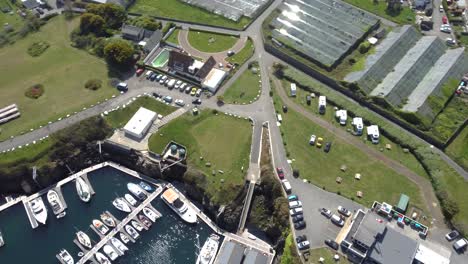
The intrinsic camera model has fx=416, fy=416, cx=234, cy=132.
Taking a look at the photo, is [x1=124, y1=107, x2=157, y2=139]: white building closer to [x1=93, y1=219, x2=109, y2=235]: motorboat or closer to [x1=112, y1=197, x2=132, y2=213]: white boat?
[x1=112, y1=197, x2=132, y2=213]: white boat

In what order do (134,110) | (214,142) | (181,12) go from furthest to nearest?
(181,12)
(134,110)
(214,142)

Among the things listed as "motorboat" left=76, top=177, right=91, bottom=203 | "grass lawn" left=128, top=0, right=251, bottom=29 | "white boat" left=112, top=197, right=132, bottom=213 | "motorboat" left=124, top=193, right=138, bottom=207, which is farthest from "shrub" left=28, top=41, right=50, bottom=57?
"motorboat" left=124, top=193, right=138, bottom=207

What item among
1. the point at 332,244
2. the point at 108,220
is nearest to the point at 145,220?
the point at 108,220

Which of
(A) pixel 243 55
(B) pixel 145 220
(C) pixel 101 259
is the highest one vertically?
(A) pixel 243 55

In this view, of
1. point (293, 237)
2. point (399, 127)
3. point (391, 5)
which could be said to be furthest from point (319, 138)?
point (391, 5)

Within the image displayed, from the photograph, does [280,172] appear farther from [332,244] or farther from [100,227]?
[100,227]

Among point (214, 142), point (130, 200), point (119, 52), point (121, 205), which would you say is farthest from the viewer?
point (119, 52)
